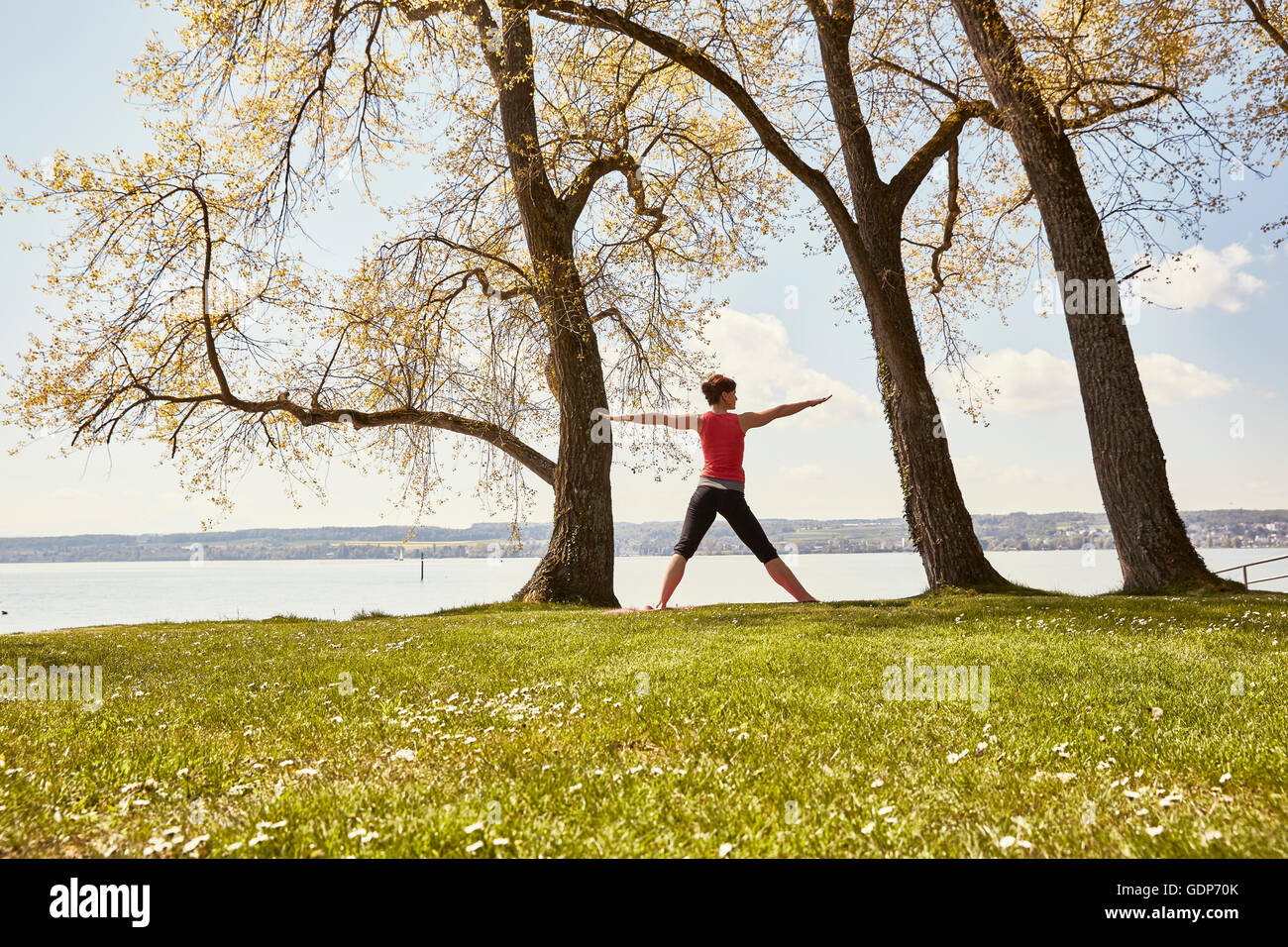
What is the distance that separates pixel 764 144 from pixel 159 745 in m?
13.2

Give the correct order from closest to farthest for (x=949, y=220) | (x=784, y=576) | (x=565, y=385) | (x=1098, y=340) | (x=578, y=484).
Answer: (x=784, y=576), (x=1098, y=340), (x=578, y=484), (x=565, y=385), (x=949, y=220)

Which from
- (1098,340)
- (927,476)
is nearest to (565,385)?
(927,476)

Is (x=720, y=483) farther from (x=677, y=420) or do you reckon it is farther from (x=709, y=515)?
(x=677, y=420)

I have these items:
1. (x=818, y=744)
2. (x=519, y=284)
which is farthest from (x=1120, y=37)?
(x=818, y=744)

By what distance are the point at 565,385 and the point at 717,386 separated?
5547 millimetres

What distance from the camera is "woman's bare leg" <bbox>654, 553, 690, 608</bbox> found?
41.5 feet

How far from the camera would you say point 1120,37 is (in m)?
15.0

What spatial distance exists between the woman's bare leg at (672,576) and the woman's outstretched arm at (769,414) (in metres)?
2.38

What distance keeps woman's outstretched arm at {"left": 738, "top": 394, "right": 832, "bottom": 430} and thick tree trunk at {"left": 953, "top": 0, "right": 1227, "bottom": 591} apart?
5.59 m

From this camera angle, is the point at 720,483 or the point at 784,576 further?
the point at 784,576

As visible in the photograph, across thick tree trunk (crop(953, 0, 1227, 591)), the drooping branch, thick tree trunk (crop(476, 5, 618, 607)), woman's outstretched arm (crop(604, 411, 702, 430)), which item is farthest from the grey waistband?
the drooping branch

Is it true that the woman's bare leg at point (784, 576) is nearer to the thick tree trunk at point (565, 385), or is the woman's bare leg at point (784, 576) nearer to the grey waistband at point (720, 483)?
the grey waistband at point (720, 483)

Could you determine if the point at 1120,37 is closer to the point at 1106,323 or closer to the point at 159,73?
the point at 1106,323

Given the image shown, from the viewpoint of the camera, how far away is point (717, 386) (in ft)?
42.0
